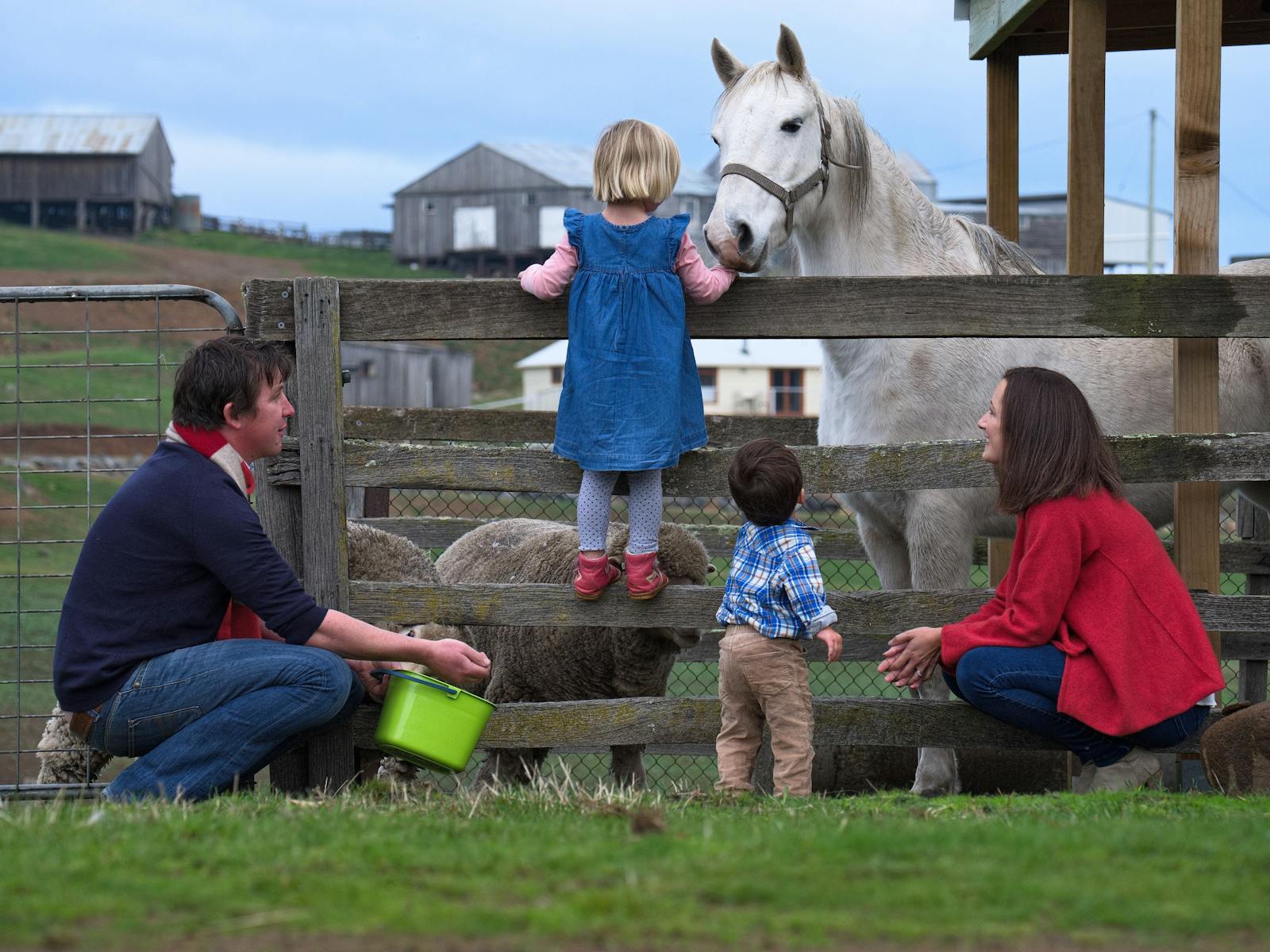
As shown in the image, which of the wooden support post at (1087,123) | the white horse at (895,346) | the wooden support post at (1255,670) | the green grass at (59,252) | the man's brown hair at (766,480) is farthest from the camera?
the green grass at (59,252)

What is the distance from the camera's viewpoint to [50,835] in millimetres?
3203

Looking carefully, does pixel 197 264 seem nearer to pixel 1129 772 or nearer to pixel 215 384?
pixel 215 384

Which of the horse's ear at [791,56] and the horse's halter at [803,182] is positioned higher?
the horse's ear at [791,56]

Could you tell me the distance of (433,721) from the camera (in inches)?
165

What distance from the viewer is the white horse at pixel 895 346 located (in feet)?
16.8

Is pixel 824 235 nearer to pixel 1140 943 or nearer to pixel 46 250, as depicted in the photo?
pixel 1140 943

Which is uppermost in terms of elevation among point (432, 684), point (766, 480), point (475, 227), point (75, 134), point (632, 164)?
point (75, 134)

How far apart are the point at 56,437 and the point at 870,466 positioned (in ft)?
10.1

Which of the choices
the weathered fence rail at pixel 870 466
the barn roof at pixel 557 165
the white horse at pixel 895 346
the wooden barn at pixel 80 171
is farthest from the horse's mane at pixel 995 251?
the wooden barn at pixel 80 171

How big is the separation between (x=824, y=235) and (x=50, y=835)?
3.69 metres

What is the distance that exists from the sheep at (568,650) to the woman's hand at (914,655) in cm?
92

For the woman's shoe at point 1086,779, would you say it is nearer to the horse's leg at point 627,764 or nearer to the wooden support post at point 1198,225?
the wooden support post at point 1198,225

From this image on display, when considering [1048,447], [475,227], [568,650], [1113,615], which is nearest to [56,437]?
[568,650]

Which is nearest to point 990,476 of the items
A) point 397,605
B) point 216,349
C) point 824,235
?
point 824,235
